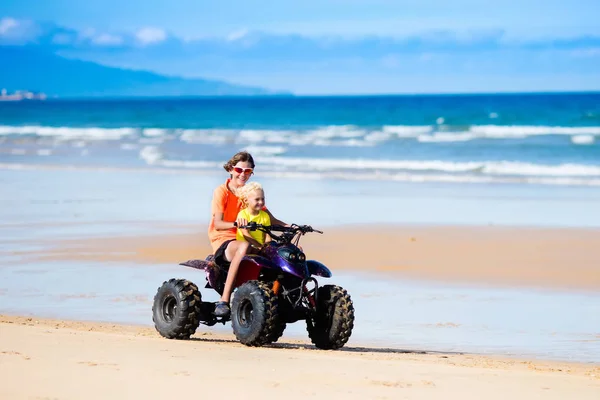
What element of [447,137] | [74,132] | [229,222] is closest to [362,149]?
[447,137]

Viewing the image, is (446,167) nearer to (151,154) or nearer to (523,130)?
(151,154)

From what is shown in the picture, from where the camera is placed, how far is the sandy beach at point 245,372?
5.96 m

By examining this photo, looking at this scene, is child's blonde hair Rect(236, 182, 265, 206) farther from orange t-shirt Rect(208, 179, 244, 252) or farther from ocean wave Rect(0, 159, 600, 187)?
ocean wave Rect(0, 159, 600, 187)

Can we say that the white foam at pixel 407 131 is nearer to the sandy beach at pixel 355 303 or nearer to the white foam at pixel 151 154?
the white foam at pixel 151 154

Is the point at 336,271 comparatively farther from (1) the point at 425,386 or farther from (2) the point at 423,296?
(1) the point at 425,386

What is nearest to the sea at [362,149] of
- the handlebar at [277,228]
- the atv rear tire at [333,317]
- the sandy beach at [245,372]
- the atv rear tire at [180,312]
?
the atv rear tire at [180,312]

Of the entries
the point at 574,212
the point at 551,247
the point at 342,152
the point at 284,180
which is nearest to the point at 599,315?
the point at 551,247

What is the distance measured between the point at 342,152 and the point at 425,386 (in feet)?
106

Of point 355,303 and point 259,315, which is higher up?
point 355,303

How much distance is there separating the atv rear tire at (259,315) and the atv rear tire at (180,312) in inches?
20.1

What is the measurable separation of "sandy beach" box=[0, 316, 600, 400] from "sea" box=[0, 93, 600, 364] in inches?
41.8

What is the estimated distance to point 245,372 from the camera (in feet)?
21.3

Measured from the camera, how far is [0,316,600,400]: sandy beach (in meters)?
5.96

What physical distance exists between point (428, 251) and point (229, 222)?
6.63 m
